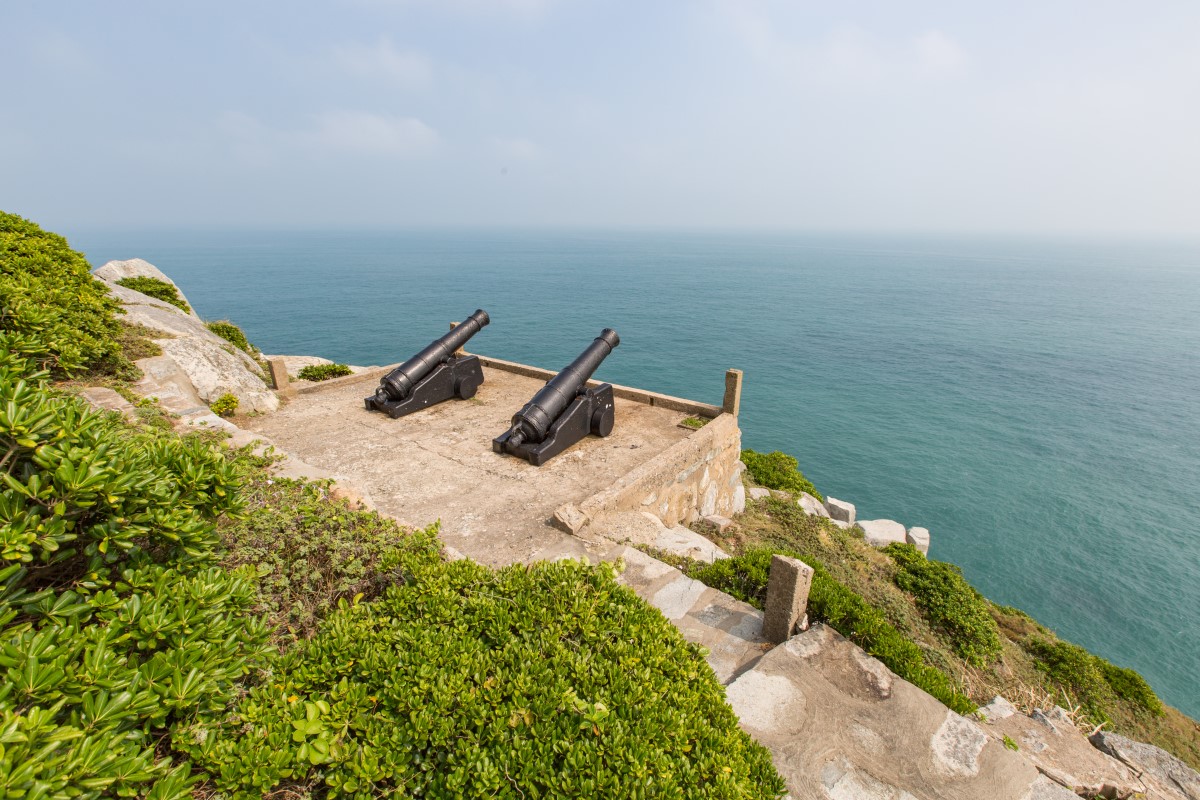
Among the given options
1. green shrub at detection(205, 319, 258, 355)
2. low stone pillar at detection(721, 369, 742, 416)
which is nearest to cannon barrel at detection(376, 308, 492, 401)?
low stone pillar at detection(721, 369, 742, 416)

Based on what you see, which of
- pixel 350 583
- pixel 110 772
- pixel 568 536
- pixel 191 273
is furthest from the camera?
pixel 191 273

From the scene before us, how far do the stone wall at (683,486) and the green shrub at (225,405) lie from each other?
7.14 meters

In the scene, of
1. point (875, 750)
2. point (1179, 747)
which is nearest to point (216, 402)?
point (875, 750)

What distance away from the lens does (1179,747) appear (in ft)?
28.9

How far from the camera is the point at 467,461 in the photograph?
349 inches

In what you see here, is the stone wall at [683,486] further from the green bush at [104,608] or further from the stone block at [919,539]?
the stone block at [919,539]

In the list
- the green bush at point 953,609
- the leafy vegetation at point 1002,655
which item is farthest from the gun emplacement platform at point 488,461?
the green bush at point 953,609

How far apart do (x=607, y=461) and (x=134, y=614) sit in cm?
702

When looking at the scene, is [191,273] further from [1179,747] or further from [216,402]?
[1179,747]

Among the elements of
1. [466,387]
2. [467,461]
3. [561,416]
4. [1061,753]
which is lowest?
[1061,753]

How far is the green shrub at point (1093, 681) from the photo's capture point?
373 inches

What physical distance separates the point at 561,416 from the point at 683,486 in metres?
2.45

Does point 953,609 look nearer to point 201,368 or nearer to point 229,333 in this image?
point 201,368

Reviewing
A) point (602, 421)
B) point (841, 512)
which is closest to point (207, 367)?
point (602, 421)
